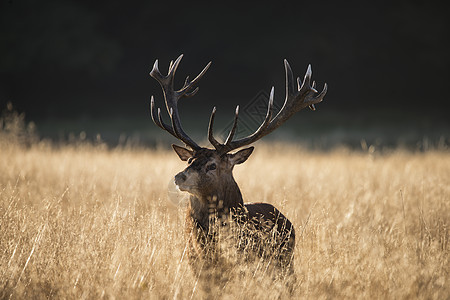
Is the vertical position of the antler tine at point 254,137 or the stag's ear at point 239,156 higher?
the antler tine at point 254,137

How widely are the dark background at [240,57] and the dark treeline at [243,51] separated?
0.05m

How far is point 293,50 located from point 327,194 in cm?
1657

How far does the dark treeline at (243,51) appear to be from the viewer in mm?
21609

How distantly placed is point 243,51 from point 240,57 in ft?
1.07

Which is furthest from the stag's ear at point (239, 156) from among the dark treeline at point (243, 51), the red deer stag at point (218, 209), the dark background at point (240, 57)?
the dark treeline at point (243, 51)

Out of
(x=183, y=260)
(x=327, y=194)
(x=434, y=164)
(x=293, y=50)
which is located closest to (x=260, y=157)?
(x=434, y=164)

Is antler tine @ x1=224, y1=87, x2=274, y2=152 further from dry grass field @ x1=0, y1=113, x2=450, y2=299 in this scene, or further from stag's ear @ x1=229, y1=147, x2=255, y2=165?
dry grass field @ x1=0, y1=113, x2=450, y2=299

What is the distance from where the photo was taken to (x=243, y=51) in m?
22.6

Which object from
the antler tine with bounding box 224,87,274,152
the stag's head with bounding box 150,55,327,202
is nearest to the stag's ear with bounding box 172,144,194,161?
the stag's head with bounding box 150,55,327,202

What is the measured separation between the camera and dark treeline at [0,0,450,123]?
2161 centimetres

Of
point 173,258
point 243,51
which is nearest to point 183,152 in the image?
point 173,258

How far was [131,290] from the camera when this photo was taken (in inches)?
129

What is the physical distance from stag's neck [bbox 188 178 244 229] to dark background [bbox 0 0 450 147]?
56.3 ft

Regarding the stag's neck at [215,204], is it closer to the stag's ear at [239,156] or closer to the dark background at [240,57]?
the stag's ear at [239,156]
